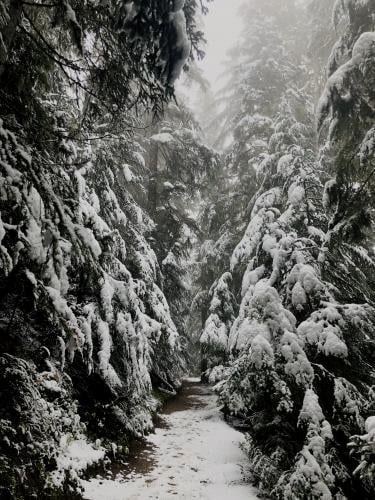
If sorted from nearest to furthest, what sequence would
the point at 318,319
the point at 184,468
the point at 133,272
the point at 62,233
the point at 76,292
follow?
the point at 62,233 < the point at 318,319 < the point at 184,468 < the point at 76,292 < the point at 133,272

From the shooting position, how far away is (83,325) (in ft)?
19.4

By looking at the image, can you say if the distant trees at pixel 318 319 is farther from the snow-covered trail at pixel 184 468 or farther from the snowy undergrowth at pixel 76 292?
the snowy undergrowth at pixel 76 292

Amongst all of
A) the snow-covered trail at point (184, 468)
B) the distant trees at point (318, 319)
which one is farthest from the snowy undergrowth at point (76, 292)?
the distant trees at point (318, 319)

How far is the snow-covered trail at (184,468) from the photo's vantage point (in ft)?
17.1

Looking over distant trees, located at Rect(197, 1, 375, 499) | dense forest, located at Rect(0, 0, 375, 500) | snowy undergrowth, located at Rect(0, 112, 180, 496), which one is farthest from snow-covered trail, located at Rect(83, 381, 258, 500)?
distant trees, located at Rect(197, 1, 375, 499)

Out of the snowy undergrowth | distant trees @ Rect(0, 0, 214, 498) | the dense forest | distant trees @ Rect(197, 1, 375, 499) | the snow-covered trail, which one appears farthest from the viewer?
the snow-covered trail

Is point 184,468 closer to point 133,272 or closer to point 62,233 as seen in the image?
point 62,233

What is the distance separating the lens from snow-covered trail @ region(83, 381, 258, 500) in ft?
17.1

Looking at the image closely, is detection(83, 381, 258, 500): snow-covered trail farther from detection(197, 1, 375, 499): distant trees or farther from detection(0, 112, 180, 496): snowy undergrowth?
detection(197, 1, 375, 499): distant trees

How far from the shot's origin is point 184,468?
21.0 ft

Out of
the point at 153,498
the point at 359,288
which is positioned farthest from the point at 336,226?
the point at 153,498

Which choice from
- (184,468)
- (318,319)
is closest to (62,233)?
(318,319)

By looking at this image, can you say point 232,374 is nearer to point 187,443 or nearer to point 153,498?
point 153,498

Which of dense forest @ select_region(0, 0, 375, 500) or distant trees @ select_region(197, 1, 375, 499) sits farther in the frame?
distant trees @ select_region(197, 1, 375, 499)
